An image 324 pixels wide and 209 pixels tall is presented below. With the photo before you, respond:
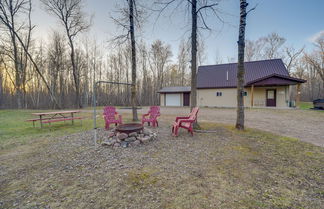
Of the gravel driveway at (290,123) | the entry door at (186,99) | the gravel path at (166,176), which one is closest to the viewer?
the gravel path at (166,176)

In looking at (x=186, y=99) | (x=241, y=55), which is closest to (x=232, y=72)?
(x=186, y=99)

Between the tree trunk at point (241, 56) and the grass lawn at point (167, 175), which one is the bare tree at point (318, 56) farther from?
the grass lawn at point (167, 175)

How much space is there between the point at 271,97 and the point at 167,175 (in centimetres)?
1829

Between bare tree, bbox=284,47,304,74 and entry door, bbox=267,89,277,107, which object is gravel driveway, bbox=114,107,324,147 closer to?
entry door, bbox=267,89,277,107

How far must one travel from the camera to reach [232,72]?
17891 millimetres

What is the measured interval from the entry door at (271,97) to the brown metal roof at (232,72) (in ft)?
6.69

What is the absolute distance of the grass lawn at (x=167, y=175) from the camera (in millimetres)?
1889

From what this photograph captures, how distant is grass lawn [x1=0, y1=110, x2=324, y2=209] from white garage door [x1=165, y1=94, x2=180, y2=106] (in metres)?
16.9

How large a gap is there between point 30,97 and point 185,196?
32.4m

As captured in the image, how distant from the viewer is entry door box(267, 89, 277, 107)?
15.3 metres

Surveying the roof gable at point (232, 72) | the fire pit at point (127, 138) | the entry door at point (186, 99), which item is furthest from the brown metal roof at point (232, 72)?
the fire pit at point (127, 138)

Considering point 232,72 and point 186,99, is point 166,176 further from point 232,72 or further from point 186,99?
point 232,72

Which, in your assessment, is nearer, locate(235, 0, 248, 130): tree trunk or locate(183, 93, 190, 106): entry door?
locate(235, 0, 248, 130): tree trunk

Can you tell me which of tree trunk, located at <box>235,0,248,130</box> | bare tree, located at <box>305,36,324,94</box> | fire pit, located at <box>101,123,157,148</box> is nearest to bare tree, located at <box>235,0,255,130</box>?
tree trunk, located at <box>235,0,248,130</box>
